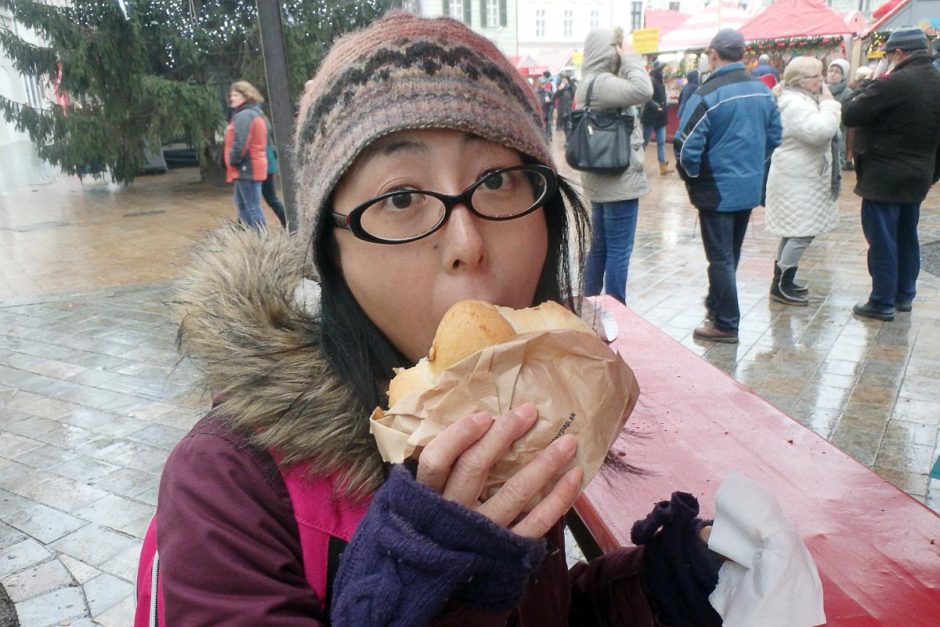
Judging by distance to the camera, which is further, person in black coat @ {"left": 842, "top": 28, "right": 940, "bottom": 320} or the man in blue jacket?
person in black coat @ {"left": 842, "top": 28, "right": 940, "bottom": 320}

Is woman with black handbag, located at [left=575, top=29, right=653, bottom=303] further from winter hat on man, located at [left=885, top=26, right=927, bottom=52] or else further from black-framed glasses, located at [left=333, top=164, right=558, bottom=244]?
black-framed glasses, located at [left=333, top=164, right=558, bottom=244]

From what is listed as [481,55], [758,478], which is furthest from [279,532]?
[758,478]

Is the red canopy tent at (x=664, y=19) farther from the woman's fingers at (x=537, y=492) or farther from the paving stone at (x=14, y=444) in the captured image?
the woman's fingers at (x=537, y=492)

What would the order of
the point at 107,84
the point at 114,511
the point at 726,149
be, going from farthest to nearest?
the point at 107,84 < the point at 726,149 < the point at 114,511

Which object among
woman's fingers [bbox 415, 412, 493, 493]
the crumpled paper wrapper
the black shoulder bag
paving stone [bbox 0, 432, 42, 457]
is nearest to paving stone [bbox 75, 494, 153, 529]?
paving stone [bbox 0, 432, 42, 457]

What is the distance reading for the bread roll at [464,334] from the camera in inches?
43.4

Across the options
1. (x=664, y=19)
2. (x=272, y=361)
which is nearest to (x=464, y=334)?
(x=272, y=361)

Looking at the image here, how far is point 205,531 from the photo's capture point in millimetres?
1038

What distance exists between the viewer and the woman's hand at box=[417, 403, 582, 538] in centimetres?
96

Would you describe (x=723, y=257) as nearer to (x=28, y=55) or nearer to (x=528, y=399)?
(x=528, y=399)

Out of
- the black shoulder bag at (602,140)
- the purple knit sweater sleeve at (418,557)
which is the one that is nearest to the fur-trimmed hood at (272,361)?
the purple knit sweater sleeve at (418,557)

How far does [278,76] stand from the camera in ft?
11.1

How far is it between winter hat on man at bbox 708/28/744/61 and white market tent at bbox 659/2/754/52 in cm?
1498

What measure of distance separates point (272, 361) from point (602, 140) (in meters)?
4.54
